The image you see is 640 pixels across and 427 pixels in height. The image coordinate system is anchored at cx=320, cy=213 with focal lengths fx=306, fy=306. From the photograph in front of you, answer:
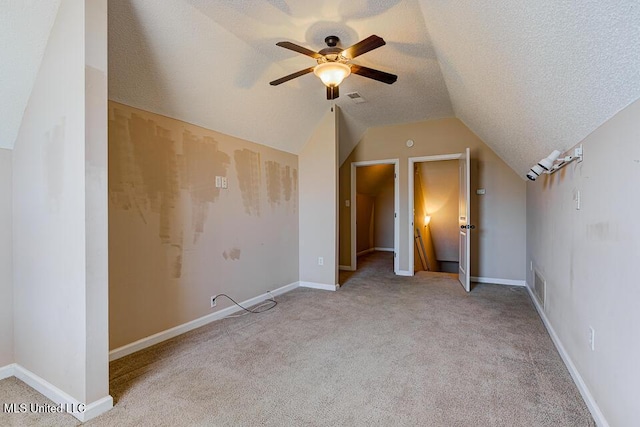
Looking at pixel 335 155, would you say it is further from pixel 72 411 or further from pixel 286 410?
pixel 72 411

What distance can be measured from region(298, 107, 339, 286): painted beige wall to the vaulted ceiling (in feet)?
2.25

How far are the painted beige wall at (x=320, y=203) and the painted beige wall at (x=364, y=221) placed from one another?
308cm

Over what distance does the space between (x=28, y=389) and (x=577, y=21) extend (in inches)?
138

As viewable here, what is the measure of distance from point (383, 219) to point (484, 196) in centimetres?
383

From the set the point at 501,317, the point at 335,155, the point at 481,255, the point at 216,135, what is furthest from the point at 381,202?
the point at 216,135

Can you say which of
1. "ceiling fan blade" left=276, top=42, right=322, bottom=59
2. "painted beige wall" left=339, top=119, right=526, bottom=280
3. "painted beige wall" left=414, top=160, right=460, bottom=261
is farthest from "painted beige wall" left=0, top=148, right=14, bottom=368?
"painted beige wall" left=414, top=160, right=460, bottom=261

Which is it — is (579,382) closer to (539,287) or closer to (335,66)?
(539,287)

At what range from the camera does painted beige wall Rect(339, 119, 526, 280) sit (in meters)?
4.53

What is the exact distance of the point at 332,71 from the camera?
7.83 feet

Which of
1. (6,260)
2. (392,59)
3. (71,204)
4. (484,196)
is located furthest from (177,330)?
(484,196)

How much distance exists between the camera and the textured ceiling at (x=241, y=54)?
2.16 m

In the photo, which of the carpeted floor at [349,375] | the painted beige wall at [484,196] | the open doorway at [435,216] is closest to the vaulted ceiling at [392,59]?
the painted beige wall at [484,196]

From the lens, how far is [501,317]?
10.5 feet

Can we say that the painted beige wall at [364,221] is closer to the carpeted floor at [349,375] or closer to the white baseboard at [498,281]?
the white baseboard at [498,281]
